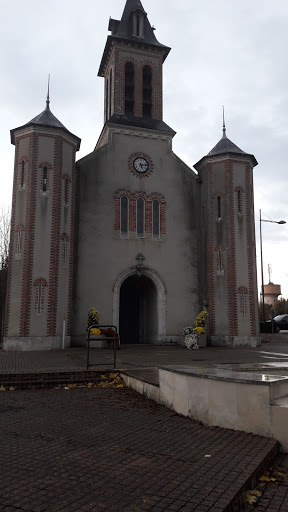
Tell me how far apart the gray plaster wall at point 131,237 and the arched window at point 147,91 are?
261 centimetres

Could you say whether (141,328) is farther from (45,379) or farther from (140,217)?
(45,379)

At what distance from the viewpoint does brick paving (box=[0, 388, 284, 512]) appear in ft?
10.2

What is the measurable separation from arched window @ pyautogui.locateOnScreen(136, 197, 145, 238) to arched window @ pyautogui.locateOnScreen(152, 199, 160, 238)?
576 mm

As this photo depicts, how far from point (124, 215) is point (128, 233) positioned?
1.00 m

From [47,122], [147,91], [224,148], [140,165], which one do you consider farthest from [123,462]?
[147,91]

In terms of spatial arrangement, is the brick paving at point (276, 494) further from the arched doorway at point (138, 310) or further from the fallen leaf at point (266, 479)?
the arched doorway at point (138, 310)

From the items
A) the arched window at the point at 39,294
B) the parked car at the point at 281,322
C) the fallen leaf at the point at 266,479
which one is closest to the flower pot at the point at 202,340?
the arched window at the point at 39,294

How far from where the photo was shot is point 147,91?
81.3 feet

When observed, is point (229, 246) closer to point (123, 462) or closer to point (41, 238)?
point (41, 238)

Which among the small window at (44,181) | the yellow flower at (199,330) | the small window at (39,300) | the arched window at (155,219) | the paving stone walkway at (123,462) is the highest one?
the small window at (44,181)

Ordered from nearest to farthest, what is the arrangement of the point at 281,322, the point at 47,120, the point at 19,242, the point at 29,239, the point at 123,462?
the point at 123,462 < the point at 29,239 < the point at 19,242 < the point at 47,120 < the point at 281,322

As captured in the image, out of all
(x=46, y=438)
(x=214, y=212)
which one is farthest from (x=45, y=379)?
(x=214, y=212)

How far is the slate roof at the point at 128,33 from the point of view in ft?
A: 79.7

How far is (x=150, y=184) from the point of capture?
71.6 feet
